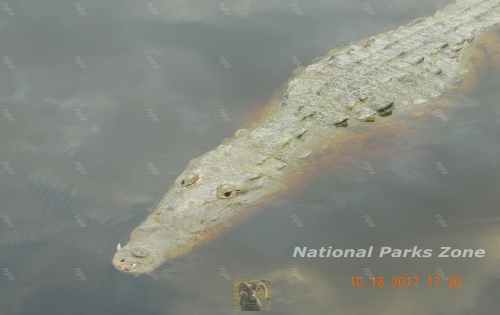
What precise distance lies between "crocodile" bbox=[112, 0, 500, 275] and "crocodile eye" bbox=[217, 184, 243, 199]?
38mm

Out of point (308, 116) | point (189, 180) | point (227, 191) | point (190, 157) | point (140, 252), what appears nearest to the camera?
point (140, 252)

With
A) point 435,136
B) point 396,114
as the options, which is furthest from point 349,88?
point 435,136

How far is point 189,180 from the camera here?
26.0 metres

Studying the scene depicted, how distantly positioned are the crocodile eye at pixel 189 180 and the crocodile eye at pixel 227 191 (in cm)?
95

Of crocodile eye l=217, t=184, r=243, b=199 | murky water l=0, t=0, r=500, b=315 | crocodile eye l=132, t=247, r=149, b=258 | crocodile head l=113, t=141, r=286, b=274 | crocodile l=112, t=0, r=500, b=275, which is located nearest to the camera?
murky water l=0, t=0, r=500, b=315

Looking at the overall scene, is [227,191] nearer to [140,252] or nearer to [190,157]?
[190,157]

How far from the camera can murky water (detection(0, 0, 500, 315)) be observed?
22.3m
